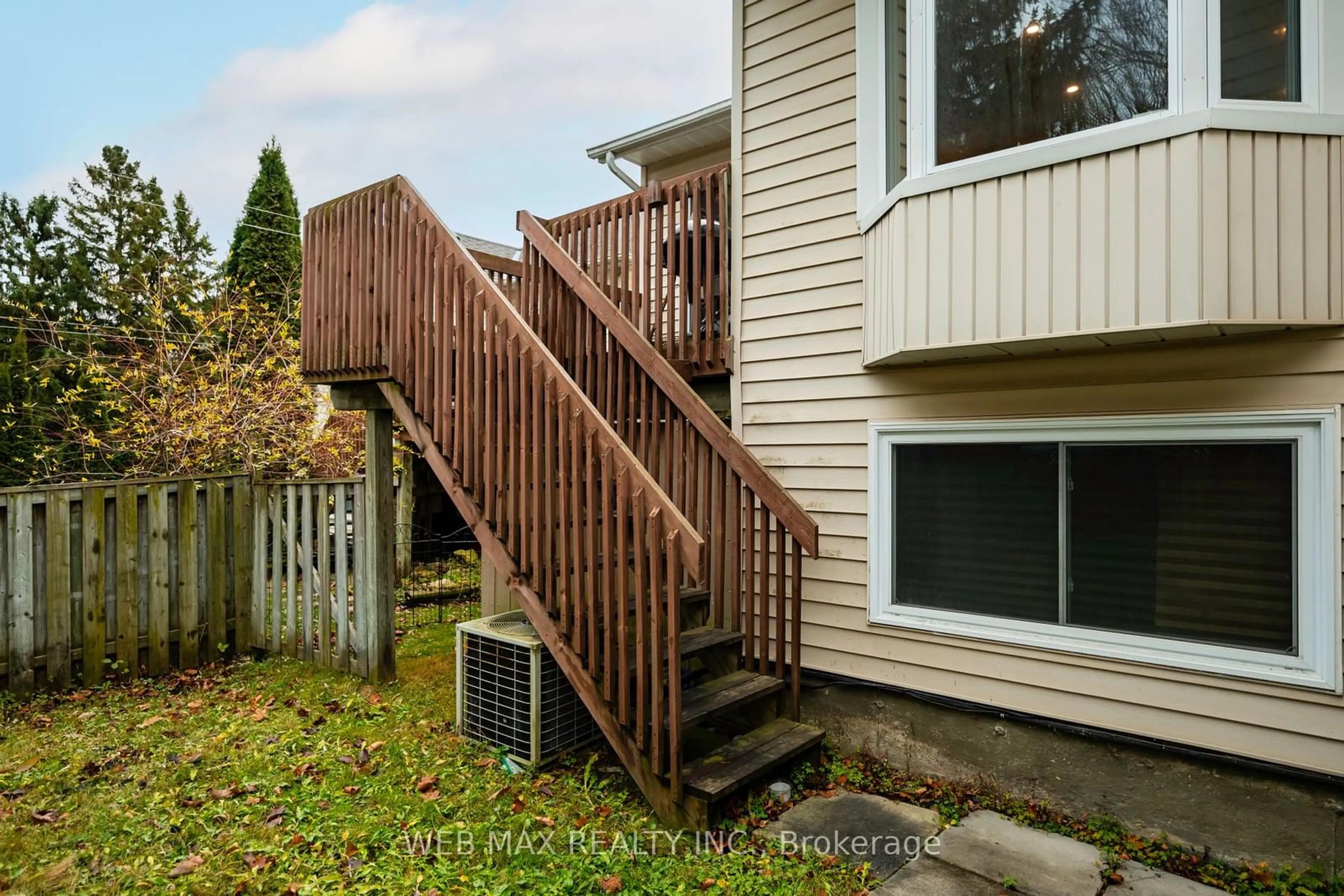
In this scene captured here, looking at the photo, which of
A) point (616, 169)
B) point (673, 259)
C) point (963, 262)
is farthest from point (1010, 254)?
point (616, 169)

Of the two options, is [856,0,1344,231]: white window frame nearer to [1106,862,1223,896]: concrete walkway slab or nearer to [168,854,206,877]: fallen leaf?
[1106,862,1223,896]: concrete walkway slab

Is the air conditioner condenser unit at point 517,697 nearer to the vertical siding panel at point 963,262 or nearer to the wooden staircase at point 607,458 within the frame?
the wooden staircase at point 607,458

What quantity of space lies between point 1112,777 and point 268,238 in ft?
48.7

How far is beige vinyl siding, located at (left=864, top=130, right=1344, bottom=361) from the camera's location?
2.58 meters

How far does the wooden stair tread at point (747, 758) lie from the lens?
3.00 meters

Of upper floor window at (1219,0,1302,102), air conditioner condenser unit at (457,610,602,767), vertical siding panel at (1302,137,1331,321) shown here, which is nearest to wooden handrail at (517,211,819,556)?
air conditioner condenser unit at (457,610,602,767)

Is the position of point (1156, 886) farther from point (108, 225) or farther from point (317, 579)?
point (108, 225)

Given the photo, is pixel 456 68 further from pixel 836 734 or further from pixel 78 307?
pixel 836 734

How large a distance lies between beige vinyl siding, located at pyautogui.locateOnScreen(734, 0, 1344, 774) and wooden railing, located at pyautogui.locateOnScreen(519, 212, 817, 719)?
333 millimetres

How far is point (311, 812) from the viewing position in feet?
10.4

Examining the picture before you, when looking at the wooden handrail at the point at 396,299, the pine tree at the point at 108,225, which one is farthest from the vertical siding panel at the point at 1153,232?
the pine tree at the point at 108,225

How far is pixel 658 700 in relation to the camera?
118 inches

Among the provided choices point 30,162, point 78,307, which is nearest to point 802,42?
point 78,307

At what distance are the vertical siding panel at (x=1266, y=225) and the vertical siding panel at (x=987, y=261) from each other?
884 mm
